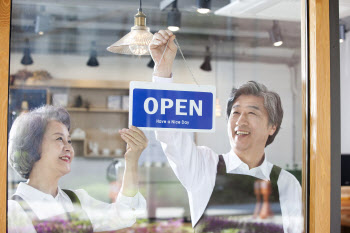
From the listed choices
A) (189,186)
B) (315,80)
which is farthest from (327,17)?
(189,186)

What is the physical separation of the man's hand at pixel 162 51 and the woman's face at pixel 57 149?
0.54 m

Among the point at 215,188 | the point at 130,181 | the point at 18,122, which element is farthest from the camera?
the point at 215,188

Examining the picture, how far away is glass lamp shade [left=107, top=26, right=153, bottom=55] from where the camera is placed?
87.9 inches

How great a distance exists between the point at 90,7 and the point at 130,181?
0.86 meters

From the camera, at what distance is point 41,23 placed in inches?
84.3

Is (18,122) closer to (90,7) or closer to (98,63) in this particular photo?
(98,63)

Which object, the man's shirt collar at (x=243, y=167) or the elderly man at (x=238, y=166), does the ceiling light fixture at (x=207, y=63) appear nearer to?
the elderly man at (x=238, y=166)

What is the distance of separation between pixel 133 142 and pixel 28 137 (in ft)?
1.61

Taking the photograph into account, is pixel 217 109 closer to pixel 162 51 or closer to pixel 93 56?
pixel 162 51

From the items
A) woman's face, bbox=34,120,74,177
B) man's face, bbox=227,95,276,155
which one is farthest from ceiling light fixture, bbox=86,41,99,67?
man's face, bbox=227,95,276,155

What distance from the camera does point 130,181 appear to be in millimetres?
2254

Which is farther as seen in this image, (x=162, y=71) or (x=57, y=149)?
(x=162, y=71)

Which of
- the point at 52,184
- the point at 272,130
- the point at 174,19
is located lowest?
the point at 52,184

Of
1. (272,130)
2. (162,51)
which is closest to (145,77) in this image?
(162,51)
